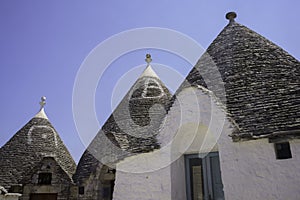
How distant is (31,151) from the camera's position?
51.6 feet

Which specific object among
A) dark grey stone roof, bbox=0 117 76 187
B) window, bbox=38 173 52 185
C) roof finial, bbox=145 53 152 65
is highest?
roof finial, bbox=145 53 152 65

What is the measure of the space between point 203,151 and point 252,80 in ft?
6.37

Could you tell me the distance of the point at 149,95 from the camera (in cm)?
1271

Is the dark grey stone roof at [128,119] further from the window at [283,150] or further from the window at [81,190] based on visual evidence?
the window at [283,150]

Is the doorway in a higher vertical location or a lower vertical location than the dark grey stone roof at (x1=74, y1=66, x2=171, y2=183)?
lower

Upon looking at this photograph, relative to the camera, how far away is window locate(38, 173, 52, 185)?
13.1 m

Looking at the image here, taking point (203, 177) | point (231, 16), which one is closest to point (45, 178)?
point (203, 177)

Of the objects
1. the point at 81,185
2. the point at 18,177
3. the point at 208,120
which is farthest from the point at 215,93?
the point at 18,177

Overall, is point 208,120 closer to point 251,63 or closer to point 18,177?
point 251,63

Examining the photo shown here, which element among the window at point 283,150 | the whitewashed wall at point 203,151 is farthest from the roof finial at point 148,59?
the window at point 283,150

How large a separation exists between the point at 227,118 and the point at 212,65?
7.16 ft

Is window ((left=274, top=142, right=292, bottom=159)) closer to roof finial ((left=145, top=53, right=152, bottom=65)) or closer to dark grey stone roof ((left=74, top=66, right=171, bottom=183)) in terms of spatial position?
dark grey stone roof ((left=74, top=66, right=171, bottom=183))

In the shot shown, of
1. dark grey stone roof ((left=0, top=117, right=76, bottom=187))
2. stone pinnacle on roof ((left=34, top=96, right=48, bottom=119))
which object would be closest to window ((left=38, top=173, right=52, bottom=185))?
dark grey stone roof ((left=0, top=117, right=76, bottom=187))

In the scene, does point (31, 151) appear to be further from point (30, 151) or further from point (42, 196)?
point (42, 196)
